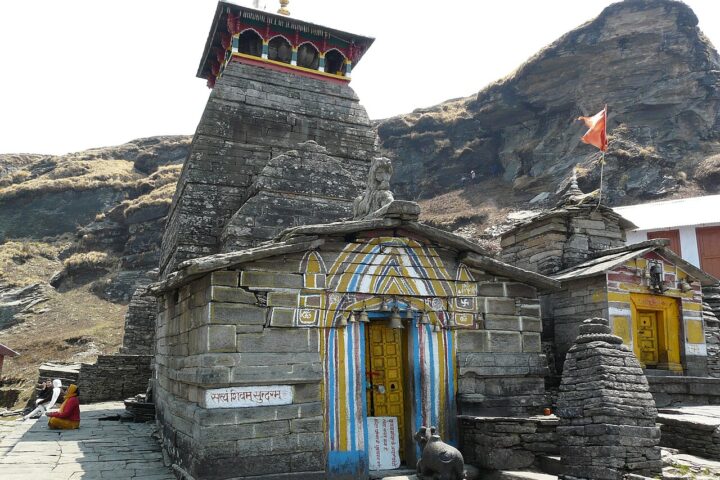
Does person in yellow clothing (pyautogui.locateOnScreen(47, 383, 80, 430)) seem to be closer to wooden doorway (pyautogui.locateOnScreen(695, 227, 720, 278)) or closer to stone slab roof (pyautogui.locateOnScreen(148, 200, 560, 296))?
stone slab roof (pyautogui.locateOnScreen(148, 200, 560, 296))

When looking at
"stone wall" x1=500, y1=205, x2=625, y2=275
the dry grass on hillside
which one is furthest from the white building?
the dry grass on hillside

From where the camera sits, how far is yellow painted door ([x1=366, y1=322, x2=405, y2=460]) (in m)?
9.12

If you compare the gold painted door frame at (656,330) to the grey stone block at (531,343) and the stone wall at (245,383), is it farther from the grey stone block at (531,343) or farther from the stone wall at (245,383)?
the stone wall at (245,383)

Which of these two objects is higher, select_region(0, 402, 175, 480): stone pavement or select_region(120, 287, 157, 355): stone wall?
select_region(120, 287, 157, 355): stone wall

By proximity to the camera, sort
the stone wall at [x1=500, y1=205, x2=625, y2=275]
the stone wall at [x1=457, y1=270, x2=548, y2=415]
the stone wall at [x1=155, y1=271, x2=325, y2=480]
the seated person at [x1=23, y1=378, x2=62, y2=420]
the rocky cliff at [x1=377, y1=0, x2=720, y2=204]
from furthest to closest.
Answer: the rocky cliff at [x1=377, y1=0, x2=720, y2=204], the seated person at [x1=23, y1=378, x2=62, y2=420], the stone wall at [x1=500, y1=205, x2=625, y2=275], the stone wall at [x1=457, y1=270, x2=548, y2=415], the stone wall at [x1=155, y1=271, x2=325, y2=480]

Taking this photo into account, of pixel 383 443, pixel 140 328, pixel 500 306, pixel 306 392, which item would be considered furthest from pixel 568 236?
pixel 140 328

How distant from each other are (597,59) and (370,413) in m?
45.2

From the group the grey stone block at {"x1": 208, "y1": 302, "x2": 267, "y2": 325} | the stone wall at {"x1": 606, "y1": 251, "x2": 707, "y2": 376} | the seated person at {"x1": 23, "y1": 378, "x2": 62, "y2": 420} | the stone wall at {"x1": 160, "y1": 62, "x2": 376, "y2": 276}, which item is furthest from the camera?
the seated person at {"x1": 23, "y1": 378, "x2": 62, "y2": 420}

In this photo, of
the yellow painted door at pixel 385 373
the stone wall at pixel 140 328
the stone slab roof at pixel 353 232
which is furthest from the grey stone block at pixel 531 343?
the stone wall at pixel 140 328

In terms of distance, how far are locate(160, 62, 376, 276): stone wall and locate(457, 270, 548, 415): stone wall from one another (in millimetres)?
5070

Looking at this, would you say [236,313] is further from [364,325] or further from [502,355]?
[502,355]

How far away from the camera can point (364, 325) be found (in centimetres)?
890

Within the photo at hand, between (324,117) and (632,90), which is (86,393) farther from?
(632,90)

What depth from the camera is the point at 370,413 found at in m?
9.07
